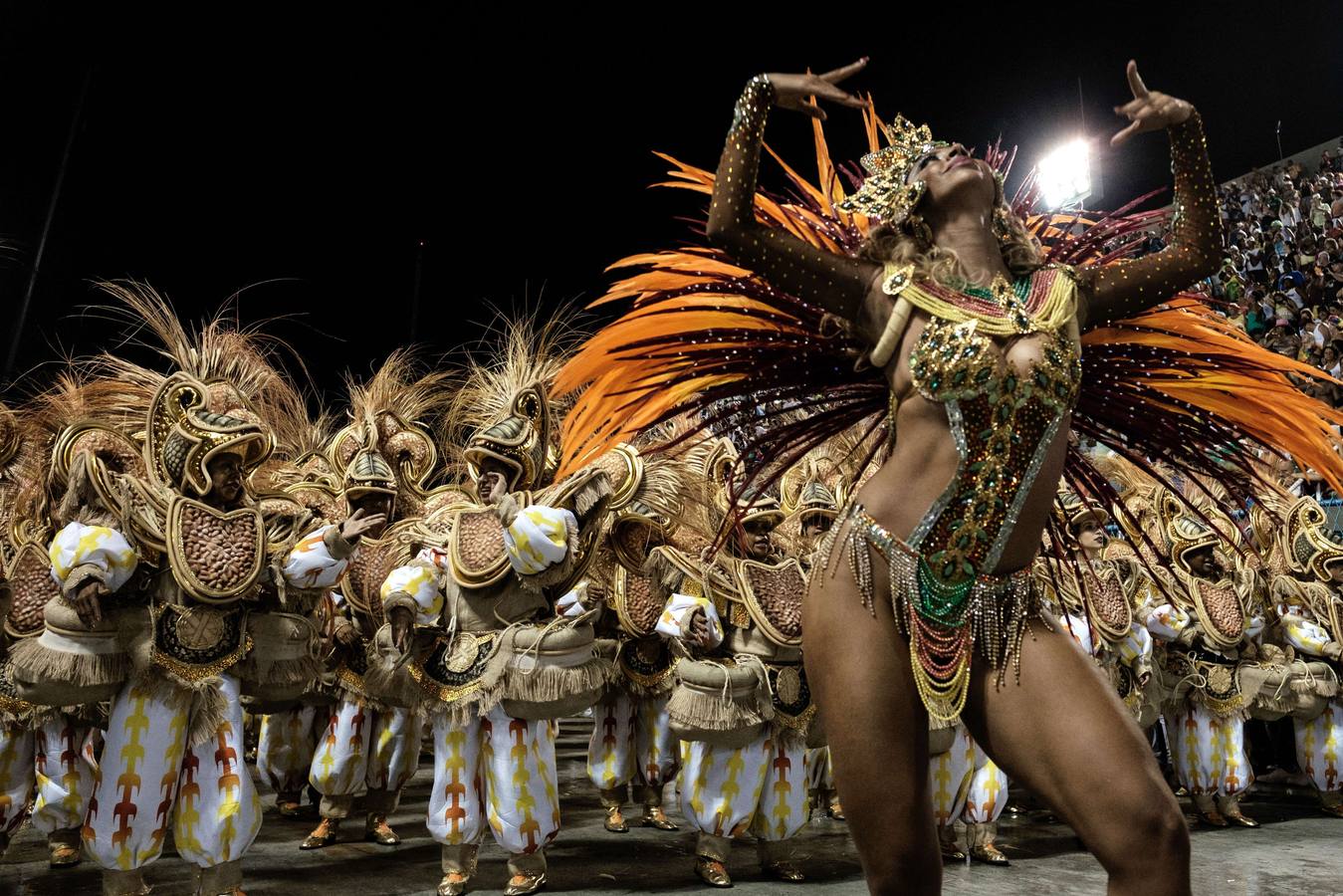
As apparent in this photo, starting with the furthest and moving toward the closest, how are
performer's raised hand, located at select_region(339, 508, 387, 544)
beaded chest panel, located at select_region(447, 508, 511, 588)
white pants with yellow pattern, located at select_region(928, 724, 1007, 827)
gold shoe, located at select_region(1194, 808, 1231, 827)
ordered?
1. gold shoe, located at select_region(1194, 808, 1231, 827)
2. white pants with yellow pattern, located at select_region(928, 724, 1007, 827)
3. beaded chest panel, located at select_region(447, 508, 511, 588)
4. performer's raised hand, located at select_region(339, 508, 387, 544)

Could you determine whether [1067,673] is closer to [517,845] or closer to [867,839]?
[867,839]

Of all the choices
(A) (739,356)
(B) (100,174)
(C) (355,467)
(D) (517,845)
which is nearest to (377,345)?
(B) (100,174)

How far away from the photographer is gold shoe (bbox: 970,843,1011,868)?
16.7ft

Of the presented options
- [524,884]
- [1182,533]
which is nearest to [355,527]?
[524,884]

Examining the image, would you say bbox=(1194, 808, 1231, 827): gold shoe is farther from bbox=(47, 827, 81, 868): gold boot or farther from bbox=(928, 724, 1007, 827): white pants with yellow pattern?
bbox=(47, 827, 81, 868): gold boot

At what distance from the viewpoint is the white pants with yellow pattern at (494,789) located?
410cm

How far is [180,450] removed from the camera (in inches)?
156

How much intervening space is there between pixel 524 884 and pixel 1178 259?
3500mm

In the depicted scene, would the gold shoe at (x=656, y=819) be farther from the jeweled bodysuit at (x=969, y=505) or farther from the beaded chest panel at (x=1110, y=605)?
the jeweled bodysuit at (x=969, y=505)

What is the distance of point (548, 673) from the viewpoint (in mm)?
4055

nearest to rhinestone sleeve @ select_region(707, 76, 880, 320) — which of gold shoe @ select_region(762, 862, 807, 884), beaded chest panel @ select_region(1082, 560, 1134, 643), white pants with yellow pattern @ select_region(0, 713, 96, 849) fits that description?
gold shoe @ select_region(762, 862, 807, 884)

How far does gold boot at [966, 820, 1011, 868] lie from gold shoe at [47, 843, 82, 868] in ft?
14.9

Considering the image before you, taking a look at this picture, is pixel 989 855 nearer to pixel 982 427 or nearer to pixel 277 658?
pixel 277 658

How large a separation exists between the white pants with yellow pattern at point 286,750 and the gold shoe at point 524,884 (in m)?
2.27
